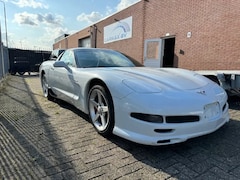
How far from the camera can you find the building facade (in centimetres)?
691

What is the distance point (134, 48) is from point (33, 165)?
35.7 feet

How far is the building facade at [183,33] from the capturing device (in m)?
6.91

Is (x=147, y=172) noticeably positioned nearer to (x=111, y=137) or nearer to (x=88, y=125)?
(x=111, y=137)

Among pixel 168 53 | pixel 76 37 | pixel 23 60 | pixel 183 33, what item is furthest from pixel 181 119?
pixel 76 37

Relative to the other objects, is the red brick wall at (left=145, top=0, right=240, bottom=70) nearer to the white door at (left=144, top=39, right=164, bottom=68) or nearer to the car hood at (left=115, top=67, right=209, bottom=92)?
the white door at (left=144, top=39, right=164, bottom=68)

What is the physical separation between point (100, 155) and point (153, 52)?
874cm

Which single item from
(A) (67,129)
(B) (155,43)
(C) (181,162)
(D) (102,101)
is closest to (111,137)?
(D) (102,101)

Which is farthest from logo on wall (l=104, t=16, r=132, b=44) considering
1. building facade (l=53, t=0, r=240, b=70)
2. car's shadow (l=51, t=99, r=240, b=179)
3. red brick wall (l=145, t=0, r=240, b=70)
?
car's shadow (l=51, t=99, r=240, b=179)

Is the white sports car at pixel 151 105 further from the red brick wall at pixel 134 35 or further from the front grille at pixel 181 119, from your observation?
the red brick wall at pixel 134 35

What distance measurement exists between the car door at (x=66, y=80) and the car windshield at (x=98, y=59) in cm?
16

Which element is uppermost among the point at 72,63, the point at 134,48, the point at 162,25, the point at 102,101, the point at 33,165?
the point at 162,25

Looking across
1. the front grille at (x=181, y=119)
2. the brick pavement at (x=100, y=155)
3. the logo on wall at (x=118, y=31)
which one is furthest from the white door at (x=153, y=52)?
the front grille at (x=181, y=119)

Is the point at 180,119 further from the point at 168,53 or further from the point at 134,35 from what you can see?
the point at 134,35

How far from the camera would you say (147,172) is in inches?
76.4
